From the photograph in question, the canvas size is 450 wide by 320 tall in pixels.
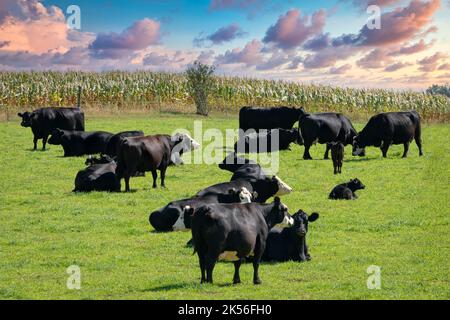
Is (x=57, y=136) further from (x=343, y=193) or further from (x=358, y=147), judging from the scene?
(x=343, y=193)

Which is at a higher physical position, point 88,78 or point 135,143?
point 88,78

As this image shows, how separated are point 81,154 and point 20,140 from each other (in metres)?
7.10

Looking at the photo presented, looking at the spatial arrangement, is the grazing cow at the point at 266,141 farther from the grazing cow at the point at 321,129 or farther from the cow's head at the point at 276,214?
the cow's head at the point at 276,214

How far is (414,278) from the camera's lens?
11078 mm

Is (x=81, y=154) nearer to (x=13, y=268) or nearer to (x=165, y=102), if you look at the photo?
(x=13, y=268)

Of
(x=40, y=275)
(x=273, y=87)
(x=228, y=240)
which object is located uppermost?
(x=273, y=87)

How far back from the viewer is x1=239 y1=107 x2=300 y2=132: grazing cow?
3366 centimetres

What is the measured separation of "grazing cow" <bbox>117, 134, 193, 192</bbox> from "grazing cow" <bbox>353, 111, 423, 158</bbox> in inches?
412

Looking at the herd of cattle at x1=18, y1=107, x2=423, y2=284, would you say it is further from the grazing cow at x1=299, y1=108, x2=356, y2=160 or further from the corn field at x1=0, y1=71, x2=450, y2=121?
the corn field at x1=0, y1=71, x2=450, y2=121

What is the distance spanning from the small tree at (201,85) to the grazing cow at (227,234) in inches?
1637

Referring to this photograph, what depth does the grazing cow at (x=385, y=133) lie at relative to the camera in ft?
92.5

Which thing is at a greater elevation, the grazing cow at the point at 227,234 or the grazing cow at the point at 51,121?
the grazing cow at the point at 51,121

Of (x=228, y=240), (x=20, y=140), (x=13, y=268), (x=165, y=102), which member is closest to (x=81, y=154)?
(x=20, y=140)

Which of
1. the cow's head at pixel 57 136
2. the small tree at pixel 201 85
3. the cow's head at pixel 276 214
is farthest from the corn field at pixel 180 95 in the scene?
the cow's head at pixel 276 214
